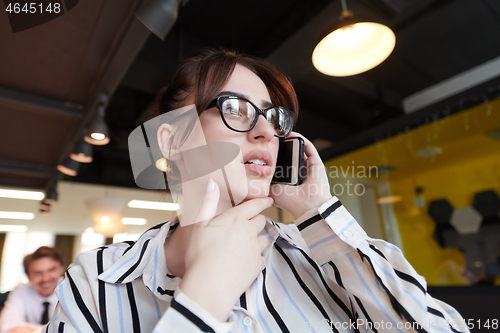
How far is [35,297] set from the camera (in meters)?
2.54

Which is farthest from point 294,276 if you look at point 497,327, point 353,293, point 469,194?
point 469,194

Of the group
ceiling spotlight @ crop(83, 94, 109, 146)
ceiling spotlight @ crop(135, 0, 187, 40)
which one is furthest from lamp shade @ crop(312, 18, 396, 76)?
ceiling spotlight @ crop(83, 94, 109, 146)

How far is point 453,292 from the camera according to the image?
97.4 inches

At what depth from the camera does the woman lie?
22.5 inches

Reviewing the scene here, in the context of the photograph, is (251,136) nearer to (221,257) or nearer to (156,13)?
(221,257)

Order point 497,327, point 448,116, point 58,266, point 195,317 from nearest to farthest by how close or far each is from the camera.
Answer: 1. point 195,317
2. point 497,327
3. point 448,116
4. point 58,266

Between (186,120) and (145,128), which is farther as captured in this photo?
(145,128)

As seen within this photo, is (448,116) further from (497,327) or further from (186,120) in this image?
(186,120)

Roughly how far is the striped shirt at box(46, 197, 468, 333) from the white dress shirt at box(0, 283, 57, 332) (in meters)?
1.86

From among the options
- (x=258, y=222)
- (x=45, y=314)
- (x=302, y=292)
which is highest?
(x=258, y=222)

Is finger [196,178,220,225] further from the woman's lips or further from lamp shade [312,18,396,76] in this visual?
lamp shade [312,18,396,76]

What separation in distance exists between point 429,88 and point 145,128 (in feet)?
10.4

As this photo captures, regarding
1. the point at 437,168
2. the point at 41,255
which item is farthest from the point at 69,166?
the point at 437,168

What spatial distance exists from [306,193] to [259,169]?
16 cm
